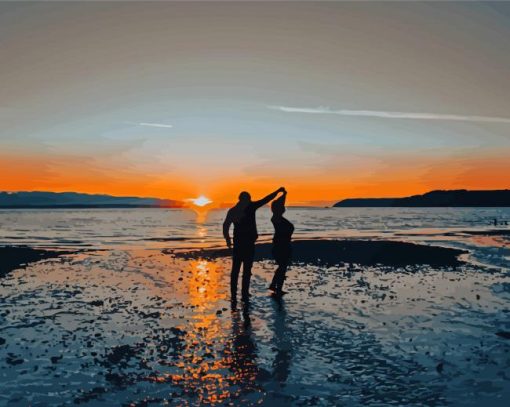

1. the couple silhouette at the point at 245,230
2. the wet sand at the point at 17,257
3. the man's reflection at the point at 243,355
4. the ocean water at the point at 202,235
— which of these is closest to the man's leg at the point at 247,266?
the couple silhouette at the point at 245,230

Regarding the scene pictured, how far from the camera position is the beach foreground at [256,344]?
22.7ft

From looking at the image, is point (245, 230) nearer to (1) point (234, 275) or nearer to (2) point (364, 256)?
(1) point (234, 275)

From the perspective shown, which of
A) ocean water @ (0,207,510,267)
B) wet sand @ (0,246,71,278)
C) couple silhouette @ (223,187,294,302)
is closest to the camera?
couple silhouette @ (223,187,294,302)

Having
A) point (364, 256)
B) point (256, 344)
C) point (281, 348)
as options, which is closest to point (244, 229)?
point (256, 344)

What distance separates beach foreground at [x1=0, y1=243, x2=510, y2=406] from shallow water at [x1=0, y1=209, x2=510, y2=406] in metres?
0.03

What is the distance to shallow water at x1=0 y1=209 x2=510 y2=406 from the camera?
691 centimetres

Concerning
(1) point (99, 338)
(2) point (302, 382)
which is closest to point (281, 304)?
(1) point (99, 338)

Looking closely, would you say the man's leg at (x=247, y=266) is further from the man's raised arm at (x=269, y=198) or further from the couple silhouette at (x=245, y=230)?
the man's raised arm at (x=269, y=198)

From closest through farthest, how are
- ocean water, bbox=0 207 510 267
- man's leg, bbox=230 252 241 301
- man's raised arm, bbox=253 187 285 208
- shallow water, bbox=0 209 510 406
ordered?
shallow water, bbox=0 209 510 406, man's raised arm, bbox=253 187 285 208, man's leg, bbox=230 252 241 301, ocean water, bbox=0 207 510 267

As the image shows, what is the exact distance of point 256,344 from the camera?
9.39 m

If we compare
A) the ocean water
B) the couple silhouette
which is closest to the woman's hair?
the couple silhouette

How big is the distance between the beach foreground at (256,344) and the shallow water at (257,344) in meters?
0.03

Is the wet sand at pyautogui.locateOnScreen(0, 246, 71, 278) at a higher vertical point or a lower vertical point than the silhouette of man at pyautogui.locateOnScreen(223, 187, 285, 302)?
lower

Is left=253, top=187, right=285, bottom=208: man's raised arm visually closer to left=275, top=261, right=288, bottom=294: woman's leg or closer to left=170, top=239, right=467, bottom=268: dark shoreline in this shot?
left=275, top=261, right=288, bottom=294: woman's leg
